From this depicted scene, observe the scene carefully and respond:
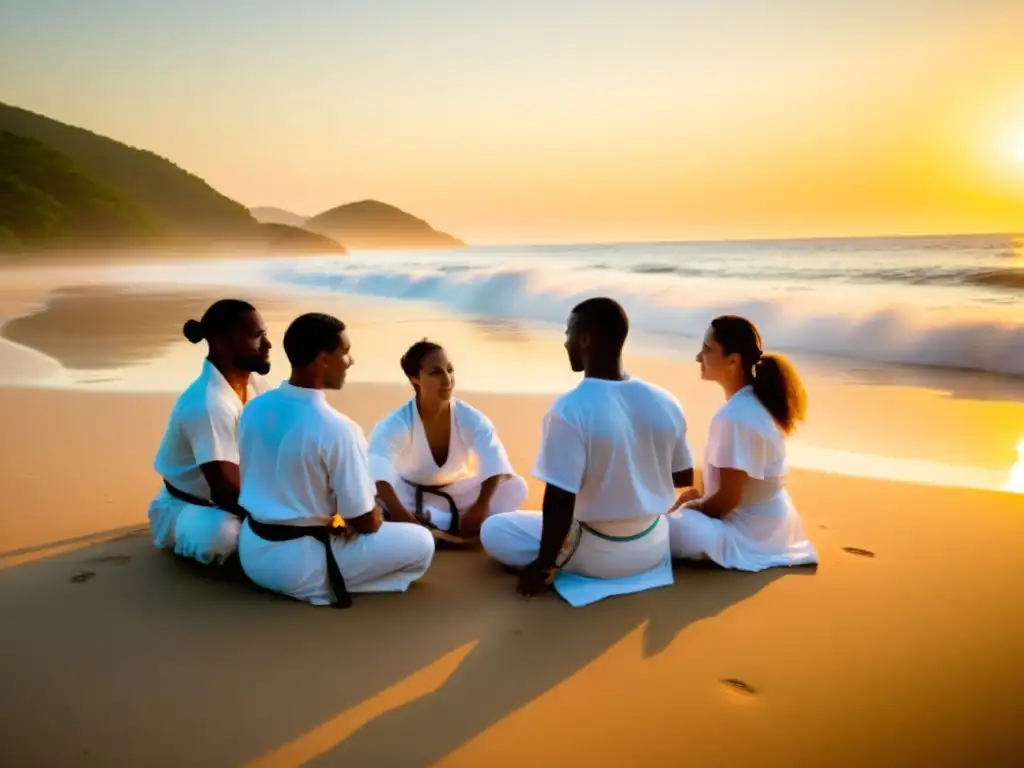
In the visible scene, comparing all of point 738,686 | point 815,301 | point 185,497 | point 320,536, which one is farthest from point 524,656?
point 815,301

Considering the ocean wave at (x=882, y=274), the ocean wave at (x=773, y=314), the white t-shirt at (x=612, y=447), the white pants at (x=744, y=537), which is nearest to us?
the white t-shirt at (x=612, y=447)

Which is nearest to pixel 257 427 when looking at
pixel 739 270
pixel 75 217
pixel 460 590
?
pixel 460 590

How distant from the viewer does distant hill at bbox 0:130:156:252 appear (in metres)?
62.6

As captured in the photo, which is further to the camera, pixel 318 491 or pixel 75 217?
pixel 75 217

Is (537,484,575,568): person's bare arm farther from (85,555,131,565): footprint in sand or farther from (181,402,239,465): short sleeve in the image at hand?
(85,555,131,565): footprint in sand

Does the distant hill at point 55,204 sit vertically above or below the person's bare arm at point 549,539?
above

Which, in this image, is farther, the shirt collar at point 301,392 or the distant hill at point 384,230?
the distant hill at point 384,230

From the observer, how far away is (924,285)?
21.7 m

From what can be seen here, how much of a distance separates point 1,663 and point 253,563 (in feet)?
3.12

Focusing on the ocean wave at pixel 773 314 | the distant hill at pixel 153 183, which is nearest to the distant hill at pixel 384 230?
the distant hill at pixel 153 183

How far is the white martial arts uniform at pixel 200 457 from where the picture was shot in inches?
142

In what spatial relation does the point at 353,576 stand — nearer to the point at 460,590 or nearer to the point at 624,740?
the point at 460,590

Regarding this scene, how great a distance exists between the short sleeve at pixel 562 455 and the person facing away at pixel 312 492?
674 millimetres

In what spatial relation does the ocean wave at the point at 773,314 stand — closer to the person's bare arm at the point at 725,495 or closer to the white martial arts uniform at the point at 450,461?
the person's bare arm at the point at 725,495
